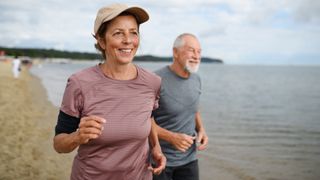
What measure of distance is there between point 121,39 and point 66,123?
663 mm

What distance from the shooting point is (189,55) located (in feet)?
13.3

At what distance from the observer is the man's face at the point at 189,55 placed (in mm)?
4023

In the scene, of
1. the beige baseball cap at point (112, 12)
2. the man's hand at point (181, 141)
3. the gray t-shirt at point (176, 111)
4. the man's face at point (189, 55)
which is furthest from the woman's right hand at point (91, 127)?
the man's face at point (189, 55)

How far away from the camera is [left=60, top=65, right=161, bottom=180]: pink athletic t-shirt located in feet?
7.95

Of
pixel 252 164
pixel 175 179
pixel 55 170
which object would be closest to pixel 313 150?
pixel 252 164

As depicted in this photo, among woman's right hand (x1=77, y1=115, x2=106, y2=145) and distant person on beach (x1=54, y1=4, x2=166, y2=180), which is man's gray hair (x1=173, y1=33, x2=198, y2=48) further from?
woman's right hand (x1=77, y1=115, x2=106, y2=145)

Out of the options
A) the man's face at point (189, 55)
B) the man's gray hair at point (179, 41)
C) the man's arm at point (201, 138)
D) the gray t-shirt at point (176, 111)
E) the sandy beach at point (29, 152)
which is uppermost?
the man's gray hair at point (179, 41)

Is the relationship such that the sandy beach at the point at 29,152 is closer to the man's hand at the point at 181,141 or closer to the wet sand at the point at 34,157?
the wet sand at the point at 34,157

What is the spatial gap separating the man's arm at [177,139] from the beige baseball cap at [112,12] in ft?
4.58

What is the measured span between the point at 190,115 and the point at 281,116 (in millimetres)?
16018

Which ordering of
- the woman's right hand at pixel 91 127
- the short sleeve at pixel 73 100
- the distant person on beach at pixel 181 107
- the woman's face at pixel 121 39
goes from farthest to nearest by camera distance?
the distant person on beach at pixel 181 107
the woman's face at pixel 121 39
the short sleeve at pixel 73 100
the woman's right hand at pixel 91 127

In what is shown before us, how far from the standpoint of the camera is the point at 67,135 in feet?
7.92

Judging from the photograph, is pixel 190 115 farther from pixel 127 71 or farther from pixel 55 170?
pixel 55 170

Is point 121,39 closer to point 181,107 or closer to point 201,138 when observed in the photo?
point 181,107
